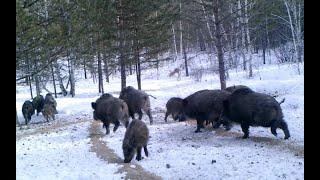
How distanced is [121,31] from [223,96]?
14.0 m

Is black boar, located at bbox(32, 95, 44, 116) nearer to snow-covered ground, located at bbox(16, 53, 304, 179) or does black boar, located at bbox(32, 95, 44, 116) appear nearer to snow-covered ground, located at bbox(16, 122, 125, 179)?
snow-covered ground, located at bbox(16, 53, 304, 179)

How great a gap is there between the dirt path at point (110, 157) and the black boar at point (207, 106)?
3246 mm

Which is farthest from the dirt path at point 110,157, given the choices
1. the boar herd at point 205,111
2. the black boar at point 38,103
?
the black boar at point 38,103

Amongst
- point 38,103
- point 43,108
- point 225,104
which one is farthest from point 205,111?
point 38,103

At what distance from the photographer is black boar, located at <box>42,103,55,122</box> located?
73.2 ft

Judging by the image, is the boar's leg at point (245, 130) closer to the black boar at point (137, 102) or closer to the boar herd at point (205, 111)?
the boar herd at point (205, 111)

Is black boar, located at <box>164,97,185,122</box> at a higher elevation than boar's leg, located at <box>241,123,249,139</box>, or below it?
higher

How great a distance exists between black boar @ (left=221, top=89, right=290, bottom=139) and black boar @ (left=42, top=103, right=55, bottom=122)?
11.6 meters

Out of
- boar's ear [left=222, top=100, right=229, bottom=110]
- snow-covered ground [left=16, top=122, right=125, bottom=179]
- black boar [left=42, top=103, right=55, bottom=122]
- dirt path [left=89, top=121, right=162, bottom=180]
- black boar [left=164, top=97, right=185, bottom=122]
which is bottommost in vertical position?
snow-covered ground [left=16, top=122, right=125, bottom=179]

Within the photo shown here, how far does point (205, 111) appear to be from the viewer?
14.5m

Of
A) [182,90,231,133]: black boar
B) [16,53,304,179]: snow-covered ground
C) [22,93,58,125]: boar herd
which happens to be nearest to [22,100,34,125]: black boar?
[22,93,58,125]: boar herd

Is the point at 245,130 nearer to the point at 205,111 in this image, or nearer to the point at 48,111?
the point at 205,111

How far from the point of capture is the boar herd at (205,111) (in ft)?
36.5

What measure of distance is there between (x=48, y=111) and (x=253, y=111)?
13.0 meters
